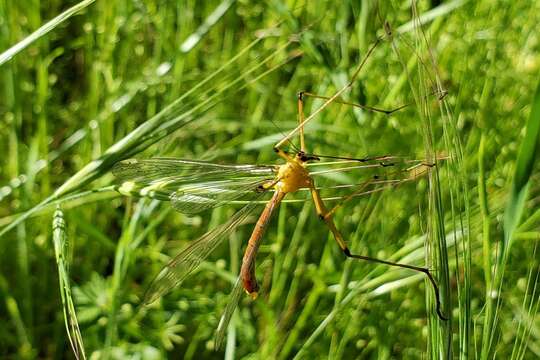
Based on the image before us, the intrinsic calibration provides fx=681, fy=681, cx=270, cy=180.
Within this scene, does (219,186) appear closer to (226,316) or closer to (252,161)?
(226,316)

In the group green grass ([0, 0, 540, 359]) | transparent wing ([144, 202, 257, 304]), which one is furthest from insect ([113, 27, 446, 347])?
green grass ([0, 0, 540, 359])

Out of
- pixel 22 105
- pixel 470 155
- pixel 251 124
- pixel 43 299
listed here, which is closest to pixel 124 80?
pixel 22 105

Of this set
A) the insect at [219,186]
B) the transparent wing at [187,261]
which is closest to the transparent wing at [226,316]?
the insect at [219,186]

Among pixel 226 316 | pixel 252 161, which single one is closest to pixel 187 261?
pixel 226 316

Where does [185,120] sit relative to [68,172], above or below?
below

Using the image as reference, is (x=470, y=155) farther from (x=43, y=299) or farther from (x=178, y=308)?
(x=43, y=299)

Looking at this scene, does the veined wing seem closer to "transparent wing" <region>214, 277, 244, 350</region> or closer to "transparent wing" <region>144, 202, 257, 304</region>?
"transparent wing" <region>144, 202, 257, 304</region>

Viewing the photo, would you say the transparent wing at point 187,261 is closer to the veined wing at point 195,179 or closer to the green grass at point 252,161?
the veined wing at point 195,179

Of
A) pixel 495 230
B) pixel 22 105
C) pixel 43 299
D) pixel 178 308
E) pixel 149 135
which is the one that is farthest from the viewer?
pixel 22 105
